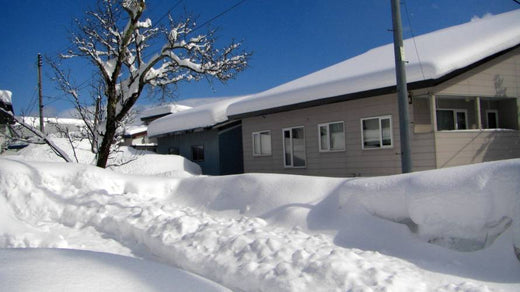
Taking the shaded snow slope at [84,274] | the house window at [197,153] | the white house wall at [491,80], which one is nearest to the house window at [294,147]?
the white house wall at [491,80]

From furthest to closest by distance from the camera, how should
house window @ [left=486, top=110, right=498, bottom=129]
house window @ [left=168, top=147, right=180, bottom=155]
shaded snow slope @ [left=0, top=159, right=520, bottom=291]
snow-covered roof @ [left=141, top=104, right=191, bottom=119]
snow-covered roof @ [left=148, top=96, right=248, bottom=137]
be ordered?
snow-covered roof @ [left=141, top=104, right=191, bottom=119] < house window @ [left=168, top=147, right=180, bottom=155] < snow-covered roof @ [left=148, top=96, right=248, bottom=137] < house window @ [left=486, top=110, right=498, bottom=129] < shaded snow slope @ [left=0, top=159, right=520, bottom=291]

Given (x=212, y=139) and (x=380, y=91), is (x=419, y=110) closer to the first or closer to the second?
(x=380, y=91)

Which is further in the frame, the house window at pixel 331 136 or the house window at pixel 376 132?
the house window at pixel 331 136

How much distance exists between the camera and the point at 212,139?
19766 mm

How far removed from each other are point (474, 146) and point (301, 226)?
25.0 feet

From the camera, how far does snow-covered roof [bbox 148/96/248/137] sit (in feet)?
64.4

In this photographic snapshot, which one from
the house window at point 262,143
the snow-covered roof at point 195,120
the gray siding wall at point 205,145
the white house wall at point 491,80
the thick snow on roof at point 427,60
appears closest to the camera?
the thick snow on roof at point 427,60

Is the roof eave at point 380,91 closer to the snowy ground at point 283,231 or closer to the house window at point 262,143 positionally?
the house window at point 262,143

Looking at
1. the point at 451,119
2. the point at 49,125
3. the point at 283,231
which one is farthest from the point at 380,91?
the point at 49,125

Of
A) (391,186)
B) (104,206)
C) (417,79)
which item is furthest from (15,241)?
(417,79)

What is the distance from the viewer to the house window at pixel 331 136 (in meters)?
13.4

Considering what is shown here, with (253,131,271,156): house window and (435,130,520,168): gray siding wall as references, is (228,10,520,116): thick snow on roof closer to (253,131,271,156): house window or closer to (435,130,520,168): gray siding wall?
(253,131,271,156): house window

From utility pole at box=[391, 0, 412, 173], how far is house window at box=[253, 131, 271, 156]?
8.09 metres

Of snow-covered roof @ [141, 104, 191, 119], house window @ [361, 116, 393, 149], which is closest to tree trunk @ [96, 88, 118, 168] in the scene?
house window @ [361, 116, 393, 149]
